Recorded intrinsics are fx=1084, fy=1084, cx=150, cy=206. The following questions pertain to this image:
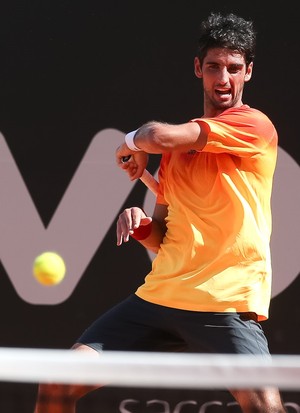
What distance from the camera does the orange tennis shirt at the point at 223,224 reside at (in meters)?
3.44

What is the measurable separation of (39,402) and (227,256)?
0.76 metres

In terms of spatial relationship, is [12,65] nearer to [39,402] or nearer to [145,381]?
[39,402]

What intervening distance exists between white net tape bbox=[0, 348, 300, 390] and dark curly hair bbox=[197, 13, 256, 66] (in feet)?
4.26

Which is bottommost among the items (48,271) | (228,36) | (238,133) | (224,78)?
(48,271)

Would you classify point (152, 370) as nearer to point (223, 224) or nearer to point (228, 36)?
point (223, 224)

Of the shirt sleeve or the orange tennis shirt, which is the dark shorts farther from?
the shirt sleeve

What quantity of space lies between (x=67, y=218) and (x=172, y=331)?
1.57 meters

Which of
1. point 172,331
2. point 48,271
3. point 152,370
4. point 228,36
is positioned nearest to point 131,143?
point 228,36

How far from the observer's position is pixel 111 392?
16.1ft

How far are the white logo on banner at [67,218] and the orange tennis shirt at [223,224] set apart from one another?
4.51 ft

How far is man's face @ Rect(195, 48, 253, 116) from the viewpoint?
3631mm

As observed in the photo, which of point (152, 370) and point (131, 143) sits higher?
point (131, 143)

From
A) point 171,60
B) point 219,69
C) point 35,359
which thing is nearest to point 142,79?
point 171,60

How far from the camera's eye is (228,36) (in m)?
3.66
